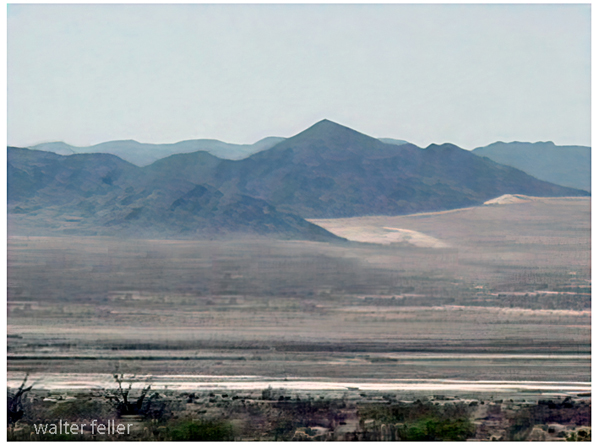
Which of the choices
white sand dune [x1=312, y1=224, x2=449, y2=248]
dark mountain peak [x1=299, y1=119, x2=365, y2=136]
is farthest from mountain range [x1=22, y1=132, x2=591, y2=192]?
white sand dune [x1=312, y1=224, x2=449, y2=248]

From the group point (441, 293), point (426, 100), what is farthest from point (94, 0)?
point (441, 293)

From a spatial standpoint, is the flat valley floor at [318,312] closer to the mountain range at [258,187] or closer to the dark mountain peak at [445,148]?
the mountain range at [258,187]

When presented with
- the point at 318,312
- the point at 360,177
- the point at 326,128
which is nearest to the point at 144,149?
the point at 326,128

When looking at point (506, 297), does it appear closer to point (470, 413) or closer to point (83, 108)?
point (470, 413)

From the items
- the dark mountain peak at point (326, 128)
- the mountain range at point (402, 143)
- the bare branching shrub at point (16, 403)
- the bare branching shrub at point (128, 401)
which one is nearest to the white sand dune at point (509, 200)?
the mountain range at point (402, 143)

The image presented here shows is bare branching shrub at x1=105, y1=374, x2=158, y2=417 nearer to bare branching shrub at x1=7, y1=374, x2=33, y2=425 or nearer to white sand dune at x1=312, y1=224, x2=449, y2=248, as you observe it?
bare branching shrub at x1=7, y1=374, x2=33, y2=425

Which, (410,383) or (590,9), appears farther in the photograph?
(590,9)

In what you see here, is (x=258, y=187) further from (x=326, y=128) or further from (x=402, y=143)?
(x=402, y=143)

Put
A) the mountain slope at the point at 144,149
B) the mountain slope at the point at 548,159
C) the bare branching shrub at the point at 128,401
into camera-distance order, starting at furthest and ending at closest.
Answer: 1. the mountain slope at the point at 144,149
2. the mountain slope at the point at 548,159
3. the bare branching shrub at the point at 128,401

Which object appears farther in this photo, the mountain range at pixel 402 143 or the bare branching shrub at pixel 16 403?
the mountain range at pixel 402 143
